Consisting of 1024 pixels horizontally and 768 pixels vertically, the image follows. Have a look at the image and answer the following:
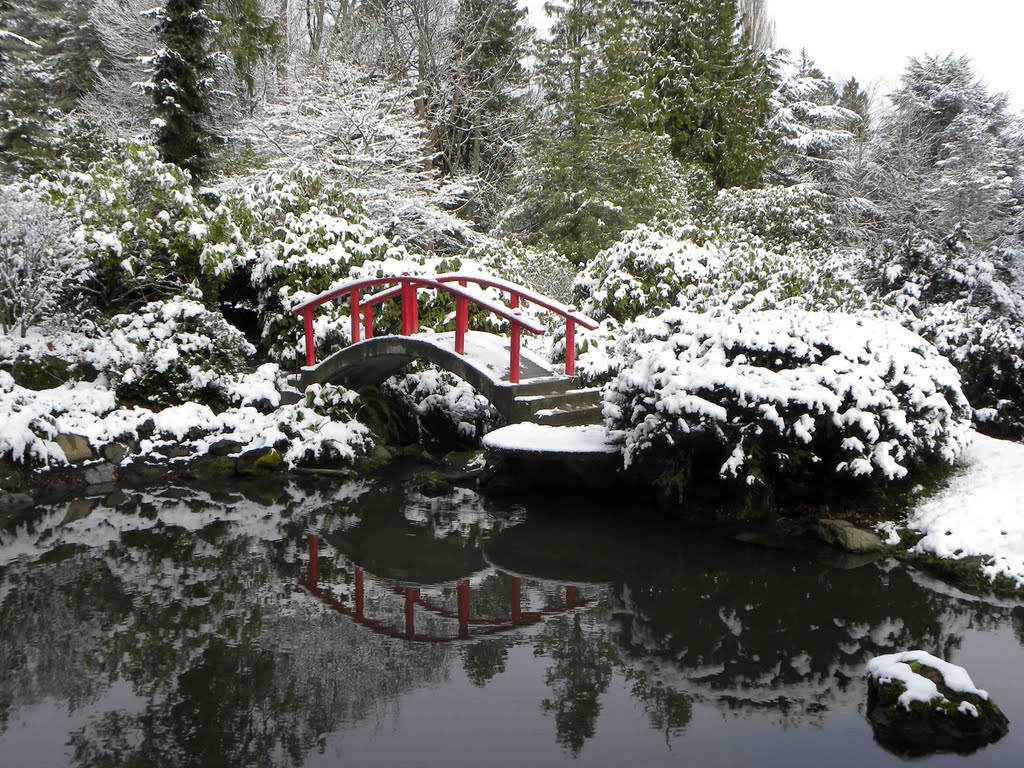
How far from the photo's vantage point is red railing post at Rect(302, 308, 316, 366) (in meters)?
12.5

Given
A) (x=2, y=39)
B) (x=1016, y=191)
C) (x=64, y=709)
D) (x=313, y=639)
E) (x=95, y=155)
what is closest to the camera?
(x=64, y=709)

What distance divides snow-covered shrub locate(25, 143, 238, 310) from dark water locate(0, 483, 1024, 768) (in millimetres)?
4947

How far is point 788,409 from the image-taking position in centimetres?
786

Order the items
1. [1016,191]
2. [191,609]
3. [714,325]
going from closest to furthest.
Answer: [191,609], [714,325], [1016,191]

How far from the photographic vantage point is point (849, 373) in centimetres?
788

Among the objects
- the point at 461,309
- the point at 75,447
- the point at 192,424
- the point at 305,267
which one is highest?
the point at 305,267

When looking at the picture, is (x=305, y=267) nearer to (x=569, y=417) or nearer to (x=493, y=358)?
(x=493, y=358)

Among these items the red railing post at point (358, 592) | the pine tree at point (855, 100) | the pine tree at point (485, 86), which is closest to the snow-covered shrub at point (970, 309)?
the red railing post at point (358, 592)

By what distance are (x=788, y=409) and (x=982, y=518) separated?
5.77 ft

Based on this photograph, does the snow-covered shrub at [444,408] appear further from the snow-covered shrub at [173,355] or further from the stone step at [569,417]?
the snow-covered shrub at [173,355]

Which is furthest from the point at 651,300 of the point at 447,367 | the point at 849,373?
the point at 849,373

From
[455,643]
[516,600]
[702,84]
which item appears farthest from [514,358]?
[702,84]

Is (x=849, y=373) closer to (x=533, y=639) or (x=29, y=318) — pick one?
(x=533, y=639)

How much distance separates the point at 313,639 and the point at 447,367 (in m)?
5.00
